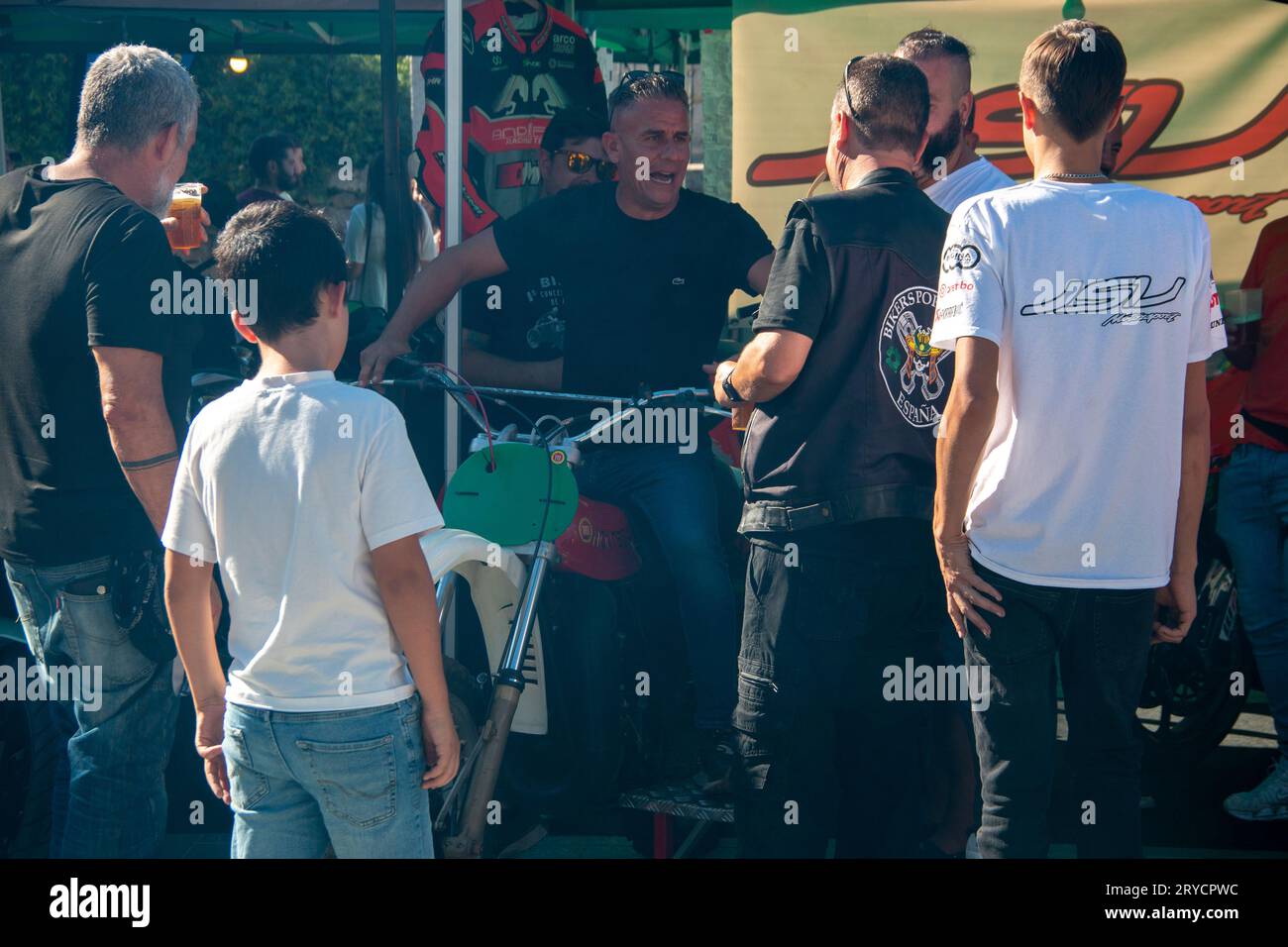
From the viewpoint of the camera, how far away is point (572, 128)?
461cm

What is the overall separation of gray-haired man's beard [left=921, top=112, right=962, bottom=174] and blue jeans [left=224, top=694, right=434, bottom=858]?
2.14 meters

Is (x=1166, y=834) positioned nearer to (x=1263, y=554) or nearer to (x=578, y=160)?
(x=1263, y=554)

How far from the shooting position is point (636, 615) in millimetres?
3674

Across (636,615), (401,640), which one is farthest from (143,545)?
(636,615)

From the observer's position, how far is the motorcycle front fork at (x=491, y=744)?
327 centimetres

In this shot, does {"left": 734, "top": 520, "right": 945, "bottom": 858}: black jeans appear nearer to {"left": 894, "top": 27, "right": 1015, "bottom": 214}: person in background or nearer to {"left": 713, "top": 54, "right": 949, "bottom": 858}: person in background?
{"left": 713, "top": 54, "right": 949, "bottom": 858}: person in background

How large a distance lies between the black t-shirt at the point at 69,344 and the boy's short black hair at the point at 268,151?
4584 millimetres

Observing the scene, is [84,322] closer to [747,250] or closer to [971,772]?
[747,250]

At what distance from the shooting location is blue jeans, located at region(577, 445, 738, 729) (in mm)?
3504

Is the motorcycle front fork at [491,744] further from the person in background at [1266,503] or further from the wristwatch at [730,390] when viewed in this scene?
the person in background at [1266,503]

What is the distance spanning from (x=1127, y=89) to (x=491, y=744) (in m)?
3.72

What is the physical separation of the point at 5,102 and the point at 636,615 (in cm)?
1406
